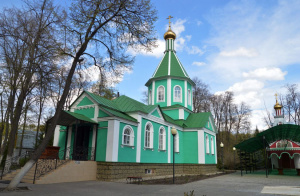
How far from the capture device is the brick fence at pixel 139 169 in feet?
A: 39.8

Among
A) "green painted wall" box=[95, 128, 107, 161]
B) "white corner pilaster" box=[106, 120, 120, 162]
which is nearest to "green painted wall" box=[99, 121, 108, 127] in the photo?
"green painted wall" box=[95, 128, 107, 161]

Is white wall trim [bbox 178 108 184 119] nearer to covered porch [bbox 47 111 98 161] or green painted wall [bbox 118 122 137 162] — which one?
green painted wall [bbox 118 122 137 162]

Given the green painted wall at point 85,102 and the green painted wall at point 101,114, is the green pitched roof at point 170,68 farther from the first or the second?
the green painted wall at point 101,114

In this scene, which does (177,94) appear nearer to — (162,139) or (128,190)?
(162,139)

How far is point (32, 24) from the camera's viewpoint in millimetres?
12508

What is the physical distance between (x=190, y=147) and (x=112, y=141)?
9.43 m

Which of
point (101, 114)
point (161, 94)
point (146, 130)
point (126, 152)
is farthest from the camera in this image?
point (161, 94)

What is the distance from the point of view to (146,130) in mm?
15477

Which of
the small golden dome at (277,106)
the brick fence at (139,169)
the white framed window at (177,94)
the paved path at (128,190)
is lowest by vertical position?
the paved path at (128,190)

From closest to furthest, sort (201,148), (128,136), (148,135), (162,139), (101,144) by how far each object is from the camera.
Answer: (101,144) < (128,136) < (148,135) < (162,139) < (201,148)

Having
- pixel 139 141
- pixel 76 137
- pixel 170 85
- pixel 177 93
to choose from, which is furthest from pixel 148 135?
pixel 177 93

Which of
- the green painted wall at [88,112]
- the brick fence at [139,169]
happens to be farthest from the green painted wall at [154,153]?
the green painted wall at [88,112]

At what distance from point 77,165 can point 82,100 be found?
4.46 meters

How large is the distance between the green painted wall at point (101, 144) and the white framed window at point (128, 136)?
3.93ft
